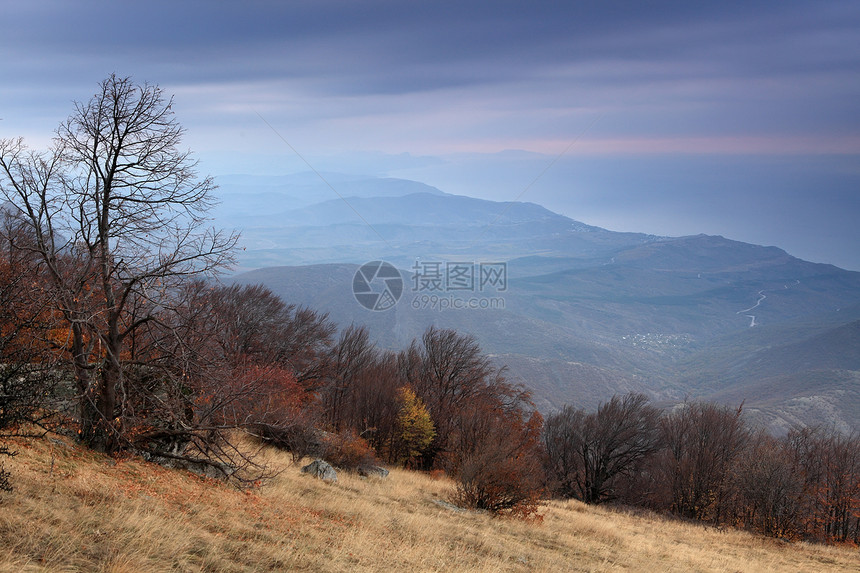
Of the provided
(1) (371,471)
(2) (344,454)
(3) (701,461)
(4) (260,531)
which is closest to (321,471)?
(2) (344,454)

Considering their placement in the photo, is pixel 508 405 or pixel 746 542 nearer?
pixel 746 542

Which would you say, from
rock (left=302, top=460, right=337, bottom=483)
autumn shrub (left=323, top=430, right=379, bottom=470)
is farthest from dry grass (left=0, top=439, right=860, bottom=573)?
autumn shrub (left=323, top=430, right=379, bottom=470)

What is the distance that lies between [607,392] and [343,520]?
15559cm

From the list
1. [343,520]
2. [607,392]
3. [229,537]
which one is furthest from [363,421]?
[607,392]

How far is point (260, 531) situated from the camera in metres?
8.46

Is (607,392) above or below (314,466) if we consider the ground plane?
below

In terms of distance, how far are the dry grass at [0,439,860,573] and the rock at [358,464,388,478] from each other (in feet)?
13.5

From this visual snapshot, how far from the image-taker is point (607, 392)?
154375mm

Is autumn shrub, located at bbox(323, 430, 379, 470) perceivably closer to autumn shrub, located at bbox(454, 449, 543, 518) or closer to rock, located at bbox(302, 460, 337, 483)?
rock, located at bbox(302, 460, 337, 483)

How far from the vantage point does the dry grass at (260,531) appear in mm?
6387

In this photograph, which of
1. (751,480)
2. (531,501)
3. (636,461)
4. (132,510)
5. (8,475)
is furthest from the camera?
(636,461)

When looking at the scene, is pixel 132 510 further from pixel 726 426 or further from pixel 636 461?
pixel 726 426

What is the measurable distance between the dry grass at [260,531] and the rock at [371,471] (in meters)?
4.10

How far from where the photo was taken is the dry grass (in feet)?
21.0
